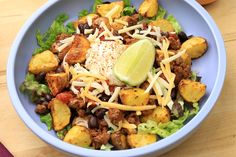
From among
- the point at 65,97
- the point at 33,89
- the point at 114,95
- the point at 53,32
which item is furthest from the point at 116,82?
the point at 53,32

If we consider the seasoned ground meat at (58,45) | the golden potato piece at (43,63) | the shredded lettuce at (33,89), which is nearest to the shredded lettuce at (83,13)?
the seasoned ground meat at (58,45)

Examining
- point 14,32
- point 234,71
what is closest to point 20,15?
point 14,32

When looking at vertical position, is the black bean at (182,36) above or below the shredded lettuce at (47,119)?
above

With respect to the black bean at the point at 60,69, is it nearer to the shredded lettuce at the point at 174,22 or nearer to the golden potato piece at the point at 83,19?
the golden potato piece at the point at 83,19

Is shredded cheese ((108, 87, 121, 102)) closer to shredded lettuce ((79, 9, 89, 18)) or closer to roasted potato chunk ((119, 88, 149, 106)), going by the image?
roasted potato chunk ((119, 88, 149, 106))

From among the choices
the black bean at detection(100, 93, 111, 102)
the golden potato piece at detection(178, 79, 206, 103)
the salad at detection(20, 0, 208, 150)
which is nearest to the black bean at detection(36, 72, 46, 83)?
the salad at detection(20, 0, 208, 150)

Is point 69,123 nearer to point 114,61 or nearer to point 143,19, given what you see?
point 114,61
